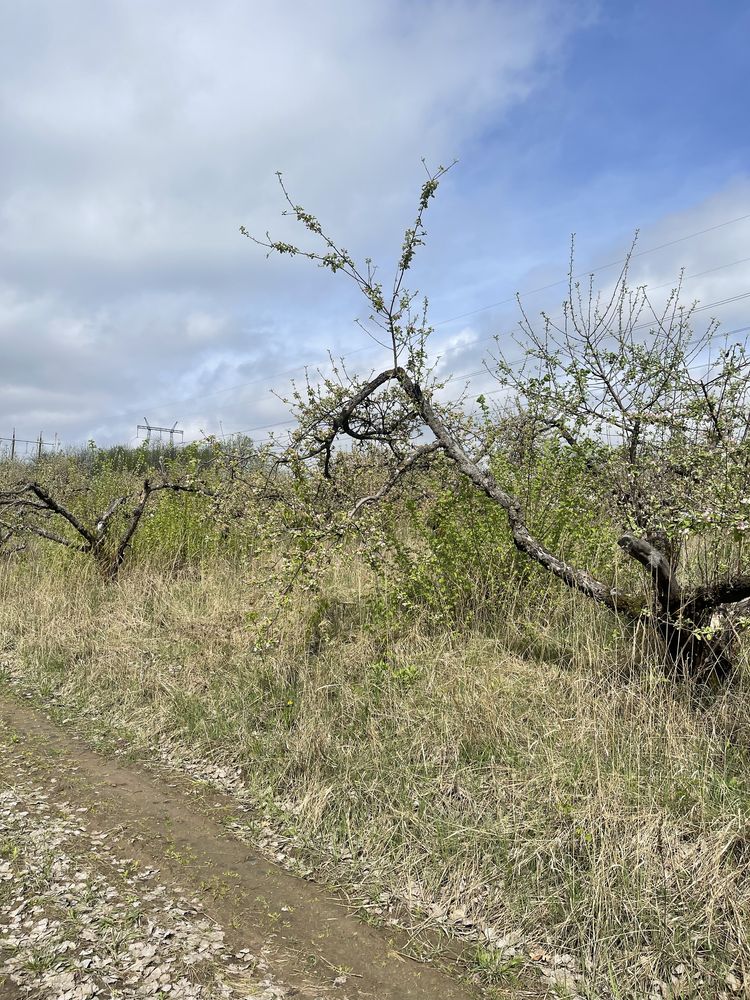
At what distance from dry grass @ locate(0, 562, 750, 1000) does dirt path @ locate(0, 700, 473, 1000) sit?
1.06 feet

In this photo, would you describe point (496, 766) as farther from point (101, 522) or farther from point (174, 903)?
point (101, 522)

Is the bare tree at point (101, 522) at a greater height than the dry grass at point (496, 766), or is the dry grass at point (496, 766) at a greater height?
the bare tree at point (101, 522)

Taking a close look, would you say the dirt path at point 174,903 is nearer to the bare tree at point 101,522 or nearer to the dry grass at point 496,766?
the dry grass at point 496,766

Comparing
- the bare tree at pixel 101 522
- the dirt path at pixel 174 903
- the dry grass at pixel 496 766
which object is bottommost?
the dirt path at pixel 174 903

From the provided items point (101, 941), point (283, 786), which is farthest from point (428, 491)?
point (101, 941)

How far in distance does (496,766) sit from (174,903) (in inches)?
68.6

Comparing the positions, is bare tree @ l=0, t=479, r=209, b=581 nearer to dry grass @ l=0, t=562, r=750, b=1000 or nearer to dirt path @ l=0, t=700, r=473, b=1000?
dry grass @ l=0, t=562, r=750, b=1000

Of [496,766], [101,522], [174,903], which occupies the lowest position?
[174,903]

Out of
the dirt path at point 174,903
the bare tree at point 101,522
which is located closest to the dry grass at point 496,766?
the dirt path at point 174,903

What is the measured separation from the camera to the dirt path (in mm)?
2701

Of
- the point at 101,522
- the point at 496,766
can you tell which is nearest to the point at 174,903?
the point at 496,766

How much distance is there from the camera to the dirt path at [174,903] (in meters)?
2.70

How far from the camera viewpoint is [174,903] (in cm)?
Answer: 319

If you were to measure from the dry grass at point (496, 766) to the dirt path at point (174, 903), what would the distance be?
323mm
